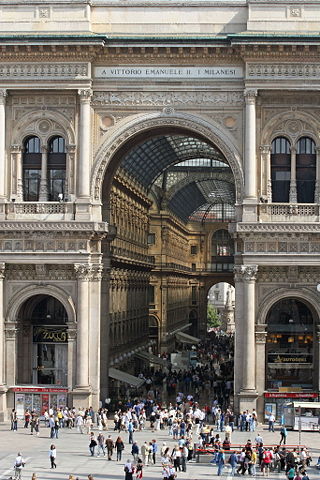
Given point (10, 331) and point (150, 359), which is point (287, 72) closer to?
point (10, 331)

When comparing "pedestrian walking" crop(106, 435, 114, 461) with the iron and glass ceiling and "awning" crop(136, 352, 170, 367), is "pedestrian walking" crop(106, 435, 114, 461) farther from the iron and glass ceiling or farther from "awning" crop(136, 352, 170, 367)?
"awning" crop(136, 352, 170, 367)

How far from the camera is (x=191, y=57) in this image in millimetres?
63000

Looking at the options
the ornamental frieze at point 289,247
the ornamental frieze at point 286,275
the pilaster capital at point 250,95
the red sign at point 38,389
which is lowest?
the red sign at point 38,389

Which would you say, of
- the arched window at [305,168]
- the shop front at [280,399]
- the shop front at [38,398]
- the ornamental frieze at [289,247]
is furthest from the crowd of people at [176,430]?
the arched window at [305,168]

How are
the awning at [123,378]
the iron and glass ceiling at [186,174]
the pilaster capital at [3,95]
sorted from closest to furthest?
the pilaster capital at [3,95] → the awning at [123,378] → the iron and glass ceiling at [186,174]

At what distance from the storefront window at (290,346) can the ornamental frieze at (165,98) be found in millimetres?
13538

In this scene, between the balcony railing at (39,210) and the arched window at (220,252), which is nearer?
the balcony railing at (39,210)

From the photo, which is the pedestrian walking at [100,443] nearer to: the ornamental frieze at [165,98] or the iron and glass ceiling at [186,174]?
the ornamental frieze at [165,98]

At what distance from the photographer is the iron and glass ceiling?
9025 centimetres

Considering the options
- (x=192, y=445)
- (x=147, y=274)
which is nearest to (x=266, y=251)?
(x=192, y=445)

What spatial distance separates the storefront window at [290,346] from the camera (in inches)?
2490

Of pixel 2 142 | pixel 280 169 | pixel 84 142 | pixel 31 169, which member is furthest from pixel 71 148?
pixel 280 169

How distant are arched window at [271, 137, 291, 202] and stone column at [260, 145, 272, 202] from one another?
2.22 ft

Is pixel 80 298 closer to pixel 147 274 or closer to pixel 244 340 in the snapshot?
pixel 244 340
